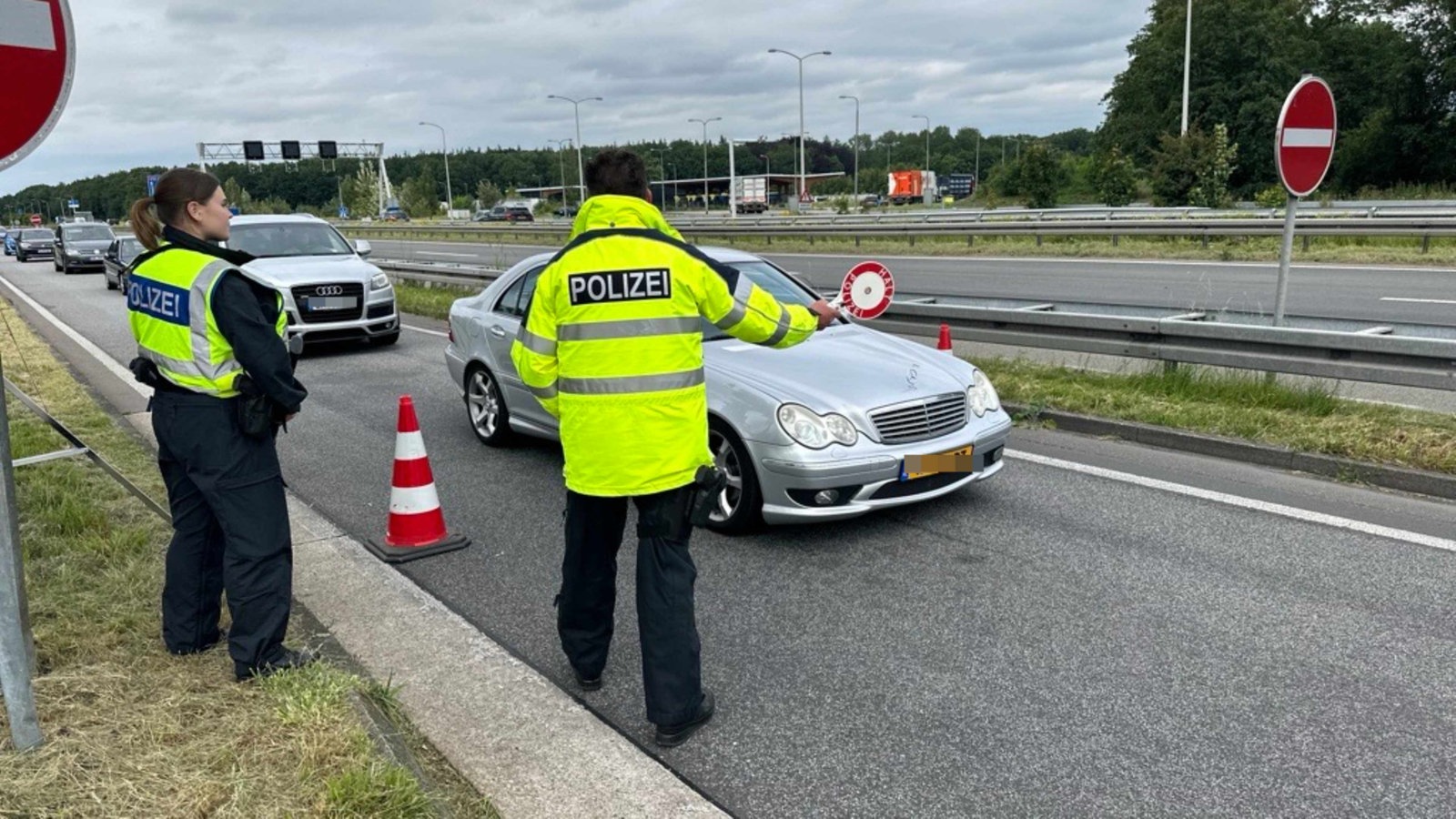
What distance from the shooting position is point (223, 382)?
361 centimetres

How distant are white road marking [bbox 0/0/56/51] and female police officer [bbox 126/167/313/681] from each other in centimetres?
77

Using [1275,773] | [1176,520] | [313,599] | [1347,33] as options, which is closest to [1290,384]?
[1176,520]

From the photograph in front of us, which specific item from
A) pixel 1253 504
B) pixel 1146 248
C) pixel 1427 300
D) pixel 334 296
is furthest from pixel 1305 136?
pixel 1146 248

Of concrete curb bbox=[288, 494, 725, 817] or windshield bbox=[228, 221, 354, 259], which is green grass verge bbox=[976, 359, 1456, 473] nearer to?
concrete curb bbox=[288, 494, 725, 817]

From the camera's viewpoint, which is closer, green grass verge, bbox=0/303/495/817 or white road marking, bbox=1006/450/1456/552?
green grass verge, bbox=0/303/495/817

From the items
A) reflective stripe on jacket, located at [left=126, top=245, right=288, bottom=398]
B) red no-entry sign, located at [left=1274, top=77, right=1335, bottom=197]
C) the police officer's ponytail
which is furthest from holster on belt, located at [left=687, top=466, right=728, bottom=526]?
red no-entry sign, located at [left=1274, top=77, right=1335, bottom=197]

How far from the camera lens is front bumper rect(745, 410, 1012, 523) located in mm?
5191

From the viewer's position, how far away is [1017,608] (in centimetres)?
456

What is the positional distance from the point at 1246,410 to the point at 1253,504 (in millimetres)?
1791

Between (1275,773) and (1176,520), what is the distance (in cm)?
249

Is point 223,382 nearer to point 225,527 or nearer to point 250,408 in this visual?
point 250,408

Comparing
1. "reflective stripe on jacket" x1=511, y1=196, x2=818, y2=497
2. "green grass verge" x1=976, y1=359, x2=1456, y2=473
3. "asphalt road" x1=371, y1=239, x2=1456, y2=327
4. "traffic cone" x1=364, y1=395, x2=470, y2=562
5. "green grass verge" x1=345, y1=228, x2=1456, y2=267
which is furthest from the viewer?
"green grass verge" x1=345, y1=228, x2=1456, y2=267

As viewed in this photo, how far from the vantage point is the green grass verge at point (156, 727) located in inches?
115

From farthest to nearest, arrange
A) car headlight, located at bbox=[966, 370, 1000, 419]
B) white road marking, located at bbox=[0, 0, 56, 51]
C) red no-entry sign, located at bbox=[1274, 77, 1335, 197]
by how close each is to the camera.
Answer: red no-entry sign, located at bbox=[1274, 77, 1335, 197] → car headlight, located at bbox=[966, 370, 1000, 419] → white road marking, located at bbox=[0, 0, 56, 51]
